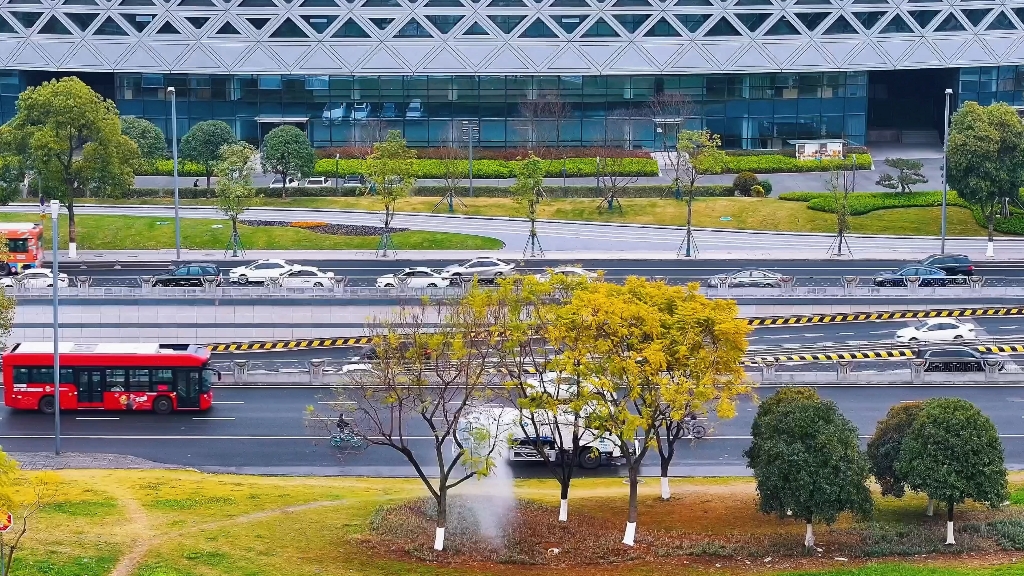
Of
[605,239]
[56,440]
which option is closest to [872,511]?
[56,440]

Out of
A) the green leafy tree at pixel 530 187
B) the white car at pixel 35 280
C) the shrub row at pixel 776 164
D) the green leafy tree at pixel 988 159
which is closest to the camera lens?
the white car at pixel 35 280

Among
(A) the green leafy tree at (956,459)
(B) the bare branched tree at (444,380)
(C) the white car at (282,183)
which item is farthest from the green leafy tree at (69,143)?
(A) the green leafy tree at (956,459)

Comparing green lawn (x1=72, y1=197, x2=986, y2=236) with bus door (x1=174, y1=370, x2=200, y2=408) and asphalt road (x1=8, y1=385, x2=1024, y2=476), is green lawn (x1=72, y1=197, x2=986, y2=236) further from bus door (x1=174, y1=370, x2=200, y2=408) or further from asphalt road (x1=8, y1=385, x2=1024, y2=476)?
bus door (x1=174, y1=370, x2=200, y2=408)

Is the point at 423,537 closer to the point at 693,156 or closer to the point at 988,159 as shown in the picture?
the point at 693,156

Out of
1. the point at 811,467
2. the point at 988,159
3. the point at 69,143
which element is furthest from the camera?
the point at 988,159

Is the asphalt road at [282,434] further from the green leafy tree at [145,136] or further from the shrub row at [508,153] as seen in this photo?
the shrub row at [508,153]

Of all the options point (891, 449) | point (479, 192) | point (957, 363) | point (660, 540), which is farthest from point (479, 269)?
point (660, 540)
